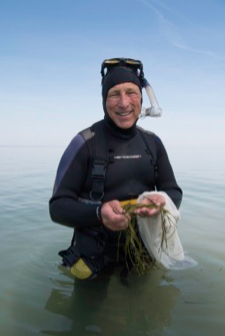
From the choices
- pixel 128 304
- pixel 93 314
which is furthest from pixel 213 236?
pixel 93 314

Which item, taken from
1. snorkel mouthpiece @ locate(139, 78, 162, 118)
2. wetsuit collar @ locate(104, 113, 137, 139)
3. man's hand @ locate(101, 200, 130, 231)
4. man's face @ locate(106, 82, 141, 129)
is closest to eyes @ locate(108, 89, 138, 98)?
man's face @ locate(106, 82, 141, 129)

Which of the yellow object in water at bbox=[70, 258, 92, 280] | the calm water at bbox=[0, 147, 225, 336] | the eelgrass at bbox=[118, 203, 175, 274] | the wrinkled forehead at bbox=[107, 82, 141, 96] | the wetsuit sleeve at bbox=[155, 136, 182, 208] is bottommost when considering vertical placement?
the calm water at bbox=[0, 147, 225, 336]

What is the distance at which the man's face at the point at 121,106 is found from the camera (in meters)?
3.44

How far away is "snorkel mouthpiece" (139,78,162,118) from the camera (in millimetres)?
3906

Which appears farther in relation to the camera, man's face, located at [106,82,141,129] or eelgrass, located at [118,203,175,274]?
man's face, located at [106,82,141,129]

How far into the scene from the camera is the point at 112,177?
3.38m

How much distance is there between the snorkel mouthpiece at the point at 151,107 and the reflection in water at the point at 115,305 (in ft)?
6.87

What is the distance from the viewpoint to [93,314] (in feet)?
10.9

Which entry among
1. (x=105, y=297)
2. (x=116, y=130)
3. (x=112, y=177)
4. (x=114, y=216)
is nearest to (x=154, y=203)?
(x=114, y=216)

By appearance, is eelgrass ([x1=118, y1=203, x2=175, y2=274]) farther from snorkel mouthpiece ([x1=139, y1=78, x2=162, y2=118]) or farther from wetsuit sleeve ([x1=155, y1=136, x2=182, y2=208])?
snorkel mouthpiece ([x1=139, y1=78, x2=162, y2=118])

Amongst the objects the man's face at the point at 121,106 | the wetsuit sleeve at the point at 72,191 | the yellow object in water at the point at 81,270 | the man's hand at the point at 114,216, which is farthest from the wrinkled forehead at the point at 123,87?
the yellow object in water at the point at 81,270

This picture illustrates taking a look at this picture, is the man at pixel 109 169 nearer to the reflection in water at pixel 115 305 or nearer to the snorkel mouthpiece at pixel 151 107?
the snorkel mouthpiece at pixel 151 107

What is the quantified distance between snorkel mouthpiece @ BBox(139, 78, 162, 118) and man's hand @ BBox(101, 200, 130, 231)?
1.63m

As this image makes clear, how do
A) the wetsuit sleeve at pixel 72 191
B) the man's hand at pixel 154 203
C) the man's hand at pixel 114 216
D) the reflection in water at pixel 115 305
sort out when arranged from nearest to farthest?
the man's hand at pixel 114 216 < the man's hand at pixel 154 203 < the wetsuit sleeve at pixel 72 191 < the reflection in water at pixel 115 305
